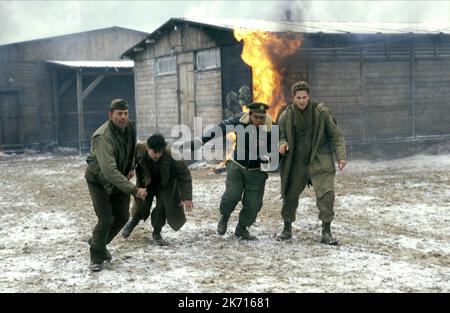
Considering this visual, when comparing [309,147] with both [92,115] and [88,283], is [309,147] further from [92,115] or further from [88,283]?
[92,115]

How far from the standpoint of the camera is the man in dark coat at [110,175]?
18.0 feet

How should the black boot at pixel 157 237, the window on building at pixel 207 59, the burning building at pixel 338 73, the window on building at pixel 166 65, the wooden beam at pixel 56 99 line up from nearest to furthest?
1. the black boot at pixel 157 237
2. the burning building at pixel 338 73
3. the window on building at pixel 207 59
4. the window on building at pixel 166 65
5. the wooden beam at pixel 56 99

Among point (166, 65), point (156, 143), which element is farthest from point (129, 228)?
point (166, 65)

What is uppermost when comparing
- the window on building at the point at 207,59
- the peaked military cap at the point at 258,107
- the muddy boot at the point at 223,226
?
the window on building at the point at 207,59

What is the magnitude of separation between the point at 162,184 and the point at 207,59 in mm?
10931

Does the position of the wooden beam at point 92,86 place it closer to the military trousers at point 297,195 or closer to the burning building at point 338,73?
the burning building at point 338,73

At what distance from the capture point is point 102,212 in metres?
5.68

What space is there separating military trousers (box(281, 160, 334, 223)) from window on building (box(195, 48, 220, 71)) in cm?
1008

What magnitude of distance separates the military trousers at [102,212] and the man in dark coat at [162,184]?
0.68 m

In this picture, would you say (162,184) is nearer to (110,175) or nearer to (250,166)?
(250,166)

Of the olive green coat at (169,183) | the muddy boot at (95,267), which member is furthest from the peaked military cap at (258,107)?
A: the muddy boot at (95,267)

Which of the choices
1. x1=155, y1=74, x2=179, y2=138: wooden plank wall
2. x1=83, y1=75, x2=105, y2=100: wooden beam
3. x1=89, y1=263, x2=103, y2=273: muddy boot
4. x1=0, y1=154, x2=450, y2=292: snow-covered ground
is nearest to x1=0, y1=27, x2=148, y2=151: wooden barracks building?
x1=83, y1=75, x2=105, y2=100: wooden beam

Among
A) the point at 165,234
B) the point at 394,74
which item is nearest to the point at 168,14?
the point at 394,74

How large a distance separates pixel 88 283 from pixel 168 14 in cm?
7060
